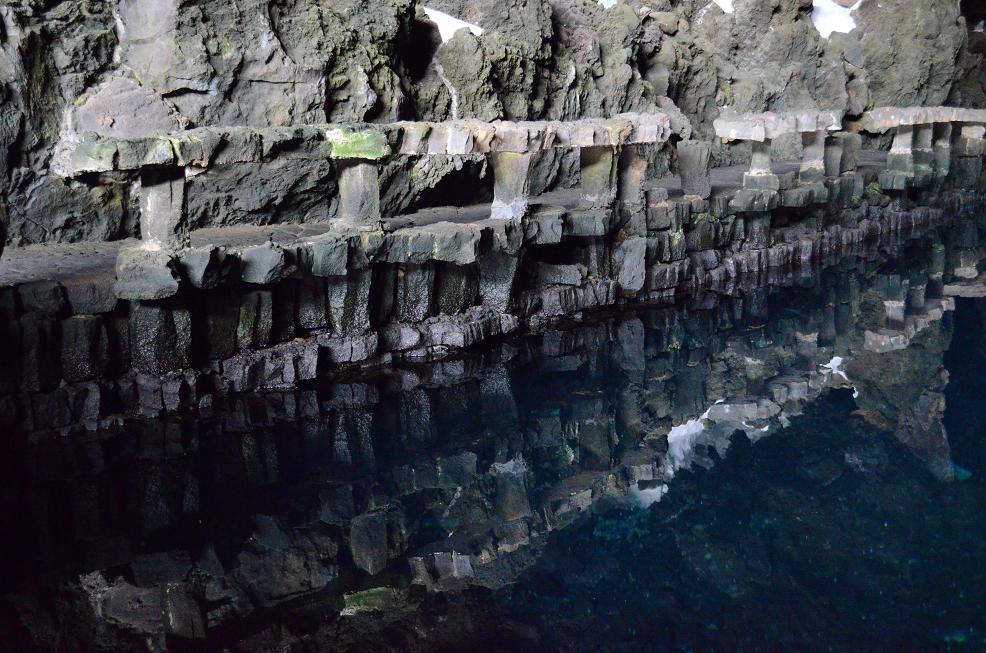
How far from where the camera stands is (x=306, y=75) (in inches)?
345

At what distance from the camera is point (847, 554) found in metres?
4.88

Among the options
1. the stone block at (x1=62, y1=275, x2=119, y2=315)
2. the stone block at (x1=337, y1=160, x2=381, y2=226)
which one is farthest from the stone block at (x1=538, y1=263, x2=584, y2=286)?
the stone block at (x1=62, y1=275, x2=119, y2=315)

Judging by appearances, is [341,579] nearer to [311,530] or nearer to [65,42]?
[311,530]

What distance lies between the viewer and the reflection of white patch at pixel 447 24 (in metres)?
11.1

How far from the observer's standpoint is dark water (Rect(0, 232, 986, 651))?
14.1 feet

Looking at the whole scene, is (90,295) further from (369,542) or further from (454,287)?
(454,287)

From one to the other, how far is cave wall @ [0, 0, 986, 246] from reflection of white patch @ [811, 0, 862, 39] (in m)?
3.45

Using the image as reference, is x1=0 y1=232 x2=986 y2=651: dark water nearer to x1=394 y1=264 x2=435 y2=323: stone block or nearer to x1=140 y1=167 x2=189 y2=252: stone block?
x1=394 y1=264 x2=435 y2=323: stone block

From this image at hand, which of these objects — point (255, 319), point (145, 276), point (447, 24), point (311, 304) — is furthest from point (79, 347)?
point (447, 24)

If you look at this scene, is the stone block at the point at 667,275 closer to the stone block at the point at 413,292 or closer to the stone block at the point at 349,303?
the stone block at the point at 413,292

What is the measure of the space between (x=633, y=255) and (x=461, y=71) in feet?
9.40

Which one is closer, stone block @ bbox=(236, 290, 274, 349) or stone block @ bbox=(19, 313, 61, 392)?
stone block @ bbox=(19, 313, 61, 392)

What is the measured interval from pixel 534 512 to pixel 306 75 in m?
5.00

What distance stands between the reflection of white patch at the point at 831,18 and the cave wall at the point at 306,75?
3451 millimetres
